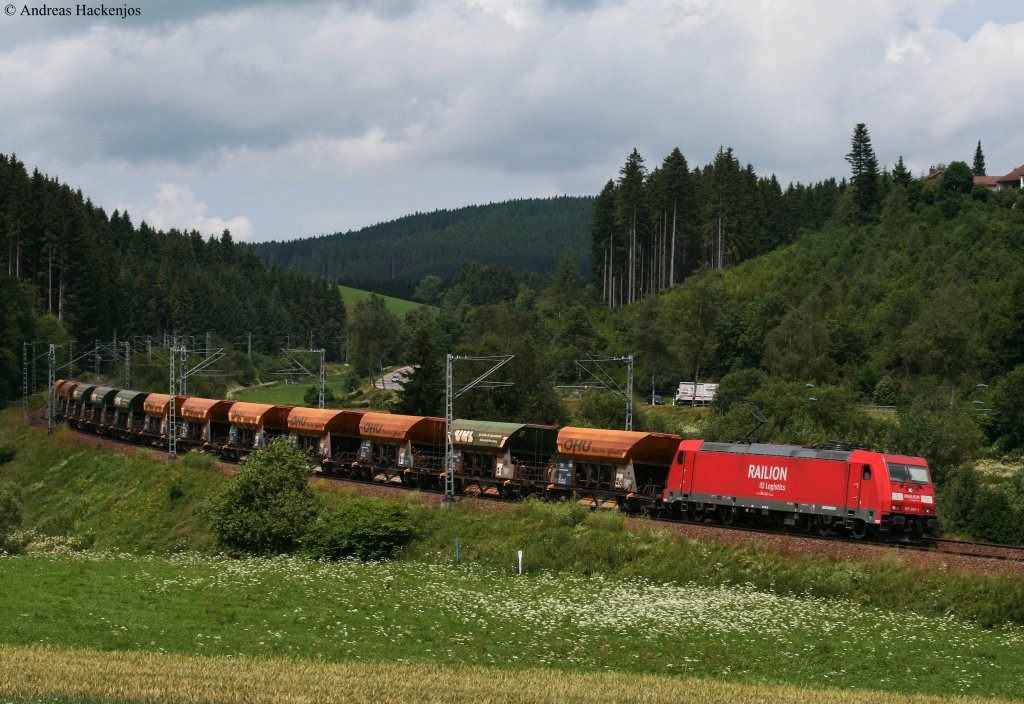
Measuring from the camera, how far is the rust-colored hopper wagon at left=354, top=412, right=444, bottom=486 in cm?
6162

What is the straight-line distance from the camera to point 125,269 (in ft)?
591

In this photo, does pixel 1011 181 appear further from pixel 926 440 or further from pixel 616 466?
pixel 616 466

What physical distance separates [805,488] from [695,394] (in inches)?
2830

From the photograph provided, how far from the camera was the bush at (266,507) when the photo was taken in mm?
49562

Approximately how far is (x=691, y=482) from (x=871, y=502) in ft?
29.2

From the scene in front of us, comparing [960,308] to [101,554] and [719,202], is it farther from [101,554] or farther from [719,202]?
[101,554]

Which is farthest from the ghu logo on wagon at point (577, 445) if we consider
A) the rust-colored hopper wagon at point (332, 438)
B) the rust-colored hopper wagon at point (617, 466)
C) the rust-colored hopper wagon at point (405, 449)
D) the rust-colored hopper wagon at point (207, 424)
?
the rust-colored hopper wagon at point (207, 424)

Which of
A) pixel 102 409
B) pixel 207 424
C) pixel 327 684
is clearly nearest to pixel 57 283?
pixel 102 409

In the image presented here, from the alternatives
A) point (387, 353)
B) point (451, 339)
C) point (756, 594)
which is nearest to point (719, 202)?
point (451, 339)

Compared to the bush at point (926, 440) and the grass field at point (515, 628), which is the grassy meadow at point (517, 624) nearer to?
the grass field at point (515, 628)

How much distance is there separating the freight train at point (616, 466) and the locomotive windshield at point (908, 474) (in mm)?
47

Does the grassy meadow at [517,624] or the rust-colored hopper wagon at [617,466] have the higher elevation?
the rust-colored hopper wagon at [617,466]

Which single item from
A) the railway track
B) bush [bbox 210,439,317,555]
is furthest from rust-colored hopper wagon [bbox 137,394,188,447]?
the railway track

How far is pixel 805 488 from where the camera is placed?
43938 mm
